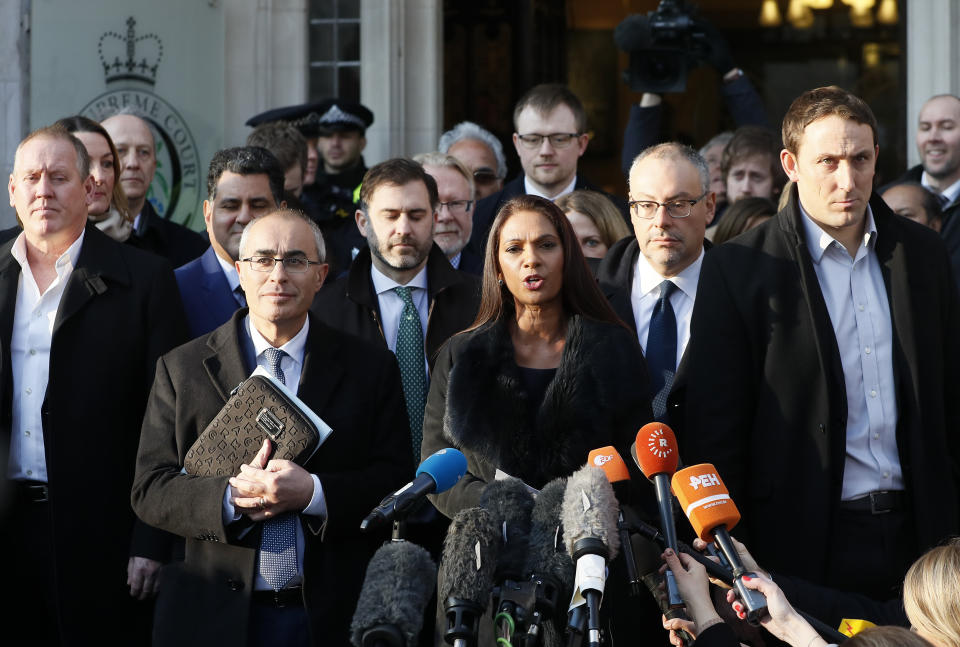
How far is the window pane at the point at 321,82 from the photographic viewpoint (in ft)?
31.5

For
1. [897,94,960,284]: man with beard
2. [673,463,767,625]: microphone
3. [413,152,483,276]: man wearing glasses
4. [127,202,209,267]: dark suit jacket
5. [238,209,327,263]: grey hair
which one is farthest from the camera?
[897,94,960,284]: man with beard

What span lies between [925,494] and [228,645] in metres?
2.32

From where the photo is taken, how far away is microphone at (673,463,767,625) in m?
3.77

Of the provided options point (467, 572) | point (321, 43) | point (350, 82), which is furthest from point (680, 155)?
point (321, 43)

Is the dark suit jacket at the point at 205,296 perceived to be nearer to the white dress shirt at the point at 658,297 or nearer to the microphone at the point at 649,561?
the white dress shirt at the point at 658,297

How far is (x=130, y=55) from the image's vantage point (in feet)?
30.9

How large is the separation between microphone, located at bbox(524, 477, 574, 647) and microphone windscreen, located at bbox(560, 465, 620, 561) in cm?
8

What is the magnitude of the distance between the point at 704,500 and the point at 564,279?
125 centimetres

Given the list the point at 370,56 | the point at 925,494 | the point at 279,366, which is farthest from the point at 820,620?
the point at 370,56

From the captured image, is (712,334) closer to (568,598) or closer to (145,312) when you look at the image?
(568,598)

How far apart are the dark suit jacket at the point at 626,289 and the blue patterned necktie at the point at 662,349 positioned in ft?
0.16

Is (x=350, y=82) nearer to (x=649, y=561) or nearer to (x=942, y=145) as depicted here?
(x=942, y=145)

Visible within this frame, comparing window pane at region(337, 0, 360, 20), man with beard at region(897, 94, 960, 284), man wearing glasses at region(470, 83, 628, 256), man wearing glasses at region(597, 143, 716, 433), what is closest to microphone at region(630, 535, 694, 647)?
man wearing glasses at region(597, 143, 716, 433)

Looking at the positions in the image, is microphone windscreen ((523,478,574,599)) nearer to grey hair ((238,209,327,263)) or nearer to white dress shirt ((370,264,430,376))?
grey hair ((238,209,327,263))
